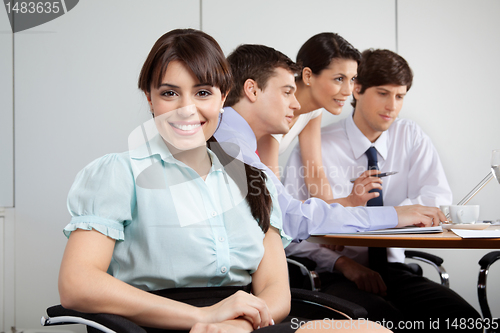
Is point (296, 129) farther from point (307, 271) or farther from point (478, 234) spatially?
point (478, 234)

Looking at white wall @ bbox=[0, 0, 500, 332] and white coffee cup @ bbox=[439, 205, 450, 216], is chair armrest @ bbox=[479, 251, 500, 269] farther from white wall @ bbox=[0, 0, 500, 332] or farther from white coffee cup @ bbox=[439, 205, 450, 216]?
white wall @ bbox=[0, 0, 500, 332]

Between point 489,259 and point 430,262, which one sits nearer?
point 489,259

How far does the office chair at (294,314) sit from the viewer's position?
0.91m

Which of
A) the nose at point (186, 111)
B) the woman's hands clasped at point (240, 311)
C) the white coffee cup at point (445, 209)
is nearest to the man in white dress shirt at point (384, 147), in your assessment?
the white coffee cup at point (445, 209)

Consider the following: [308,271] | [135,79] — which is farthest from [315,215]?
[135,79]

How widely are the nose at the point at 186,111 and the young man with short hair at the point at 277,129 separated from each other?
418 millimetres

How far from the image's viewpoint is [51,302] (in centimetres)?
262

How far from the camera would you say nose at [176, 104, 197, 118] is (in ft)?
4.06

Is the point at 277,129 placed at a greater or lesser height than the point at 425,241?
greater

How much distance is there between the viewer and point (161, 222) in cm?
114

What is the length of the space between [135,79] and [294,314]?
1859mm

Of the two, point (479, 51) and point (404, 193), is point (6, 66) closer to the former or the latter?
point (404, 193)

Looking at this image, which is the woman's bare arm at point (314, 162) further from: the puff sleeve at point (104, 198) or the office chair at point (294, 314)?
the puff sleeve at point (104, 198)

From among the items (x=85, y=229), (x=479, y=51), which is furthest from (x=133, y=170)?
(x=479, y=51)
